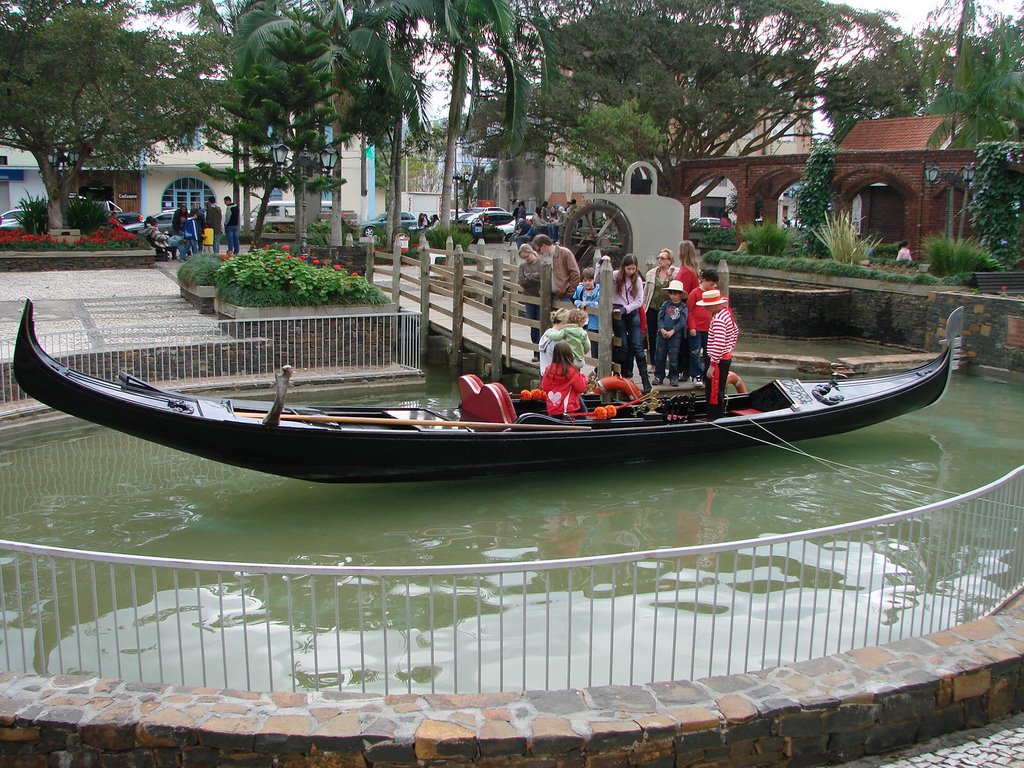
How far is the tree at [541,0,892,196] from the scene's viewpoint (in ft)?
103

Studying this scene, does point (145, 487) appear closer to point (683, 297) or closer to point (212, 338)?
point (212, 338)

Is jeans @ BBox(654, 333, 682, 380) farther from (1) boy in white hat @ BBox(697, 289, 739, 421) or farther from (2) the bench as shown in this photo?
(2) the bench

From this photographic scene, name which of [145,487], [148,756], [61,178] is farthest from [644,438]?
[61,178]

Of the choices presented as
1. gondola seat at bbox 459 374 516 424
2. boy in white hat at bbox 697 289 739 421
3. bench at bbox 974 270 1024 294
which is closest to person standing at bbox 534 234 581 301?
boy in white hat at bbox 697 289 739 421

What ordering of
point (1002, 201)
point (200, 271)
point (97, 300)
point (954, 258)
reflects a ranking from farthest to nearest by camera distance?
point (1002, 201)
point (954, 258)
point (97, 300)
point (200, 271)

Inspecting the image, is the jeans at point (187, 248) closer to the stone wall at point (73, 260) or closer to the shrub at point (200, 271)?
the stone wall at point (73, 260)

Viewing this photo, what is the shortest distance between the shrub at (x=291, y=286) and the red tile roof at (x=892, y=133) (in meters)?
21.3

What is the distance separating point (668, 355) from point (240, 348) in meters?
5.51

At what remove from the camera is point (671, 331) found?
11.7 metres

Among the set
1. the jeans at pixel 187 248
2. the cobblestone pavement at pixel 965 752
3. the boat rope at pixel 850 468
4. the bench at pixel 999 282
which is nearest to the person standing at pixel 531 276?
the boat rope at pixel 850 468

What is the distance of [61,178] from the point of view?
2666cm

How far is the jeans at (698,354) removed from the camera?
11820mm

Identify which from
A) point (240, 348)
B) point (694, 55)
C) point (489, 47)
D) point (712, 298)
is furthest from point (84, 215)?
point (712, 298)

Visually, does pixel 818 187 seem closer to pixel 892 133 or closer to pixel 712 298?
pixel 892 133
